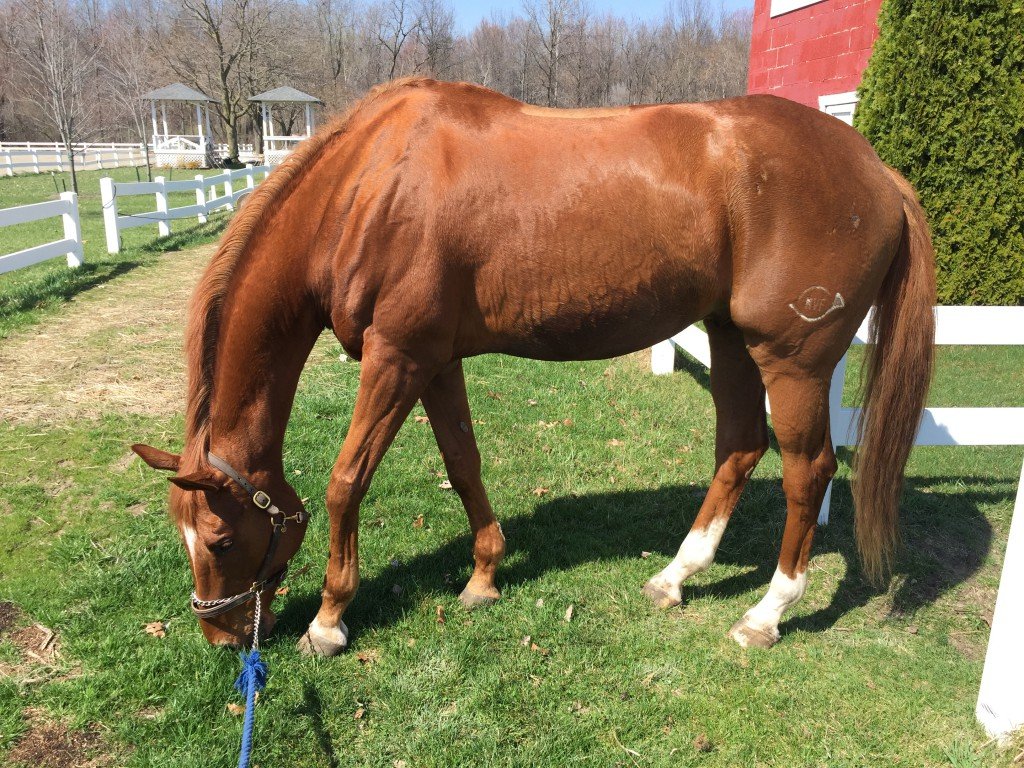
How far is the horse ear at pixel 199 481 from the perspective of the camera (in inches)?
95.6

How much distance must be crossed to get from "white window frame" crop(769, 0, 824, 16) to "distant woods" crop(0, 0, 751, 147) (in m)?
29.2

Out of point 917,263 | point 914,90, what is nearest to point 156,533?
point 917,263

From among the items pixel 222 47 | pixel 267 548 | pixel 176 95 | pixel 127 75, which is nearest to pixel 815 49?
pixel 267 548

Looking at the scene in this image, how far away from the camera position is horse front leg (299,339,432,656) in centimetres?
275

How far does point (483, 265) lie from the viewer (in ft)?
9.09

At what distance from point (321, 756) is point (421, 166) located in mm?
2216

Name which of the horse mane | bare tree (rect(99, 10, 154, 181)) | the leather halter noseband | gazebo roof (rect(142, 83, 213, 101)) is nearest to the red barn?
the horse mane

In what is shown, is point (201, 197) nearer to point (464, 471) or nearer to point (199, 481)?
point (464, 471)

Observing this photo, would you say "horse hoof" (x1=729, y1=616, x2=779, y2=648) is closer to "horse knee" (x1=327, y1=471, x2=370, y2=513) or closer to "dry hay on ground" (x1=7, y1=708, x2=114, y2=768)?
"horse knee" (x1=327, y1=471, x2=370, y2=513)

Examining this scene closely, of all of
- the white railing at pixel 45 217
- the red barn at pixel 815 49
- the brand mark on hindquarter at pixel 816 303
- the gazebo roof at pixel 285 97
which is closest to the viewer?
the brand mark on hindquarter at pixel 816 303

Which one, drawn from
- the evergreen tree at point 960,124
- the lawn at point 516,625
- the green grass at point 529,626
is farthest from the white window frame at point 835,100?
the green grass at point 529,626

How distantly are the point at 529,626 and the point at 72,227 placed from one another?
9.71 m

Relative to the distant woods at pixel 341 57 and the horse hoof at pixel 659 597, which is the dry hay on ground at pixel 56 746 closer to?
the horse hoof at pixel 659 597

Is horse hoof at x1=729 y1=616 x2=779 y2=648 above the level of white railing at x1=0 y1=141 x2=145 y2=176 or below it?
below
